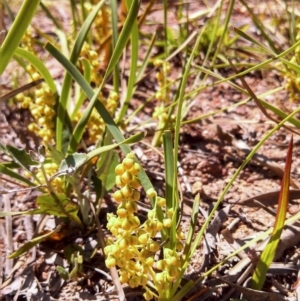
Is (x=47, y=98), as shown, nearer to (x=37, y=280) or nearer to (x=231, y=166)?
(x=37, y=280)

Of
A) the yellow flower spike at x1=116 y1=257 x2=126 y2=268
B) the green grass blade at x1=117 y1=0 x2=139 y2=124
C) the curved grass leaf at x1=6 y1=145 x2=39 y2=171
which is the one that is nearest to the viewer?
the yellow flower spike at x1=116 y1=257 x2=126 y2=268

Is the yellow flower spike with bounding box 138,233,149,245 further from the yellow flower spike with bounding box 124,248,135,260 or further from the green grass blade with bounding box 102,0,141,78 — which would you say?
the green grass blade with bounding box 102,0,141,78

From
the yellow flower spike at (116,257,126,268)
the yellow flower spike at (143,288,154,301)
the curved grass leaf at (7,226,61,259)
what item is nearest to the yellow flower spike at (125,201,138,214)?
the yellow flower spike at (116,257,126,268)

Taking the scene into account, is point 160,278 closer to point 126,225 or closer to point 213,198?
point 126,225

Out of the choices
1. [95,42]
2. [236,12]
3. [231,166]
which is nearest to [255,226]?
[231,166]

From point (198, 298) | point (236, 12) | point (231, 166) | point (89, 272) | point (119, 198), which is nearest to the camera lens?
point (119, 198)

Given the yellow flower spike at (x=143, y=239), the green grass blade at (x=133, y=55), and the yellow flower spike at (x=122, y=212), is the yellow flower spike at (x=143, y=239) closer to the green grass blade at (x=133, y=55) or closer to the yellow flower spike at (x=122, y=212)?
the yellow flower spike at (x=122, y=212)

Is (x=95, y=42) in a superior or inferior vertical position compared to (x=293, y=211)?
superior
